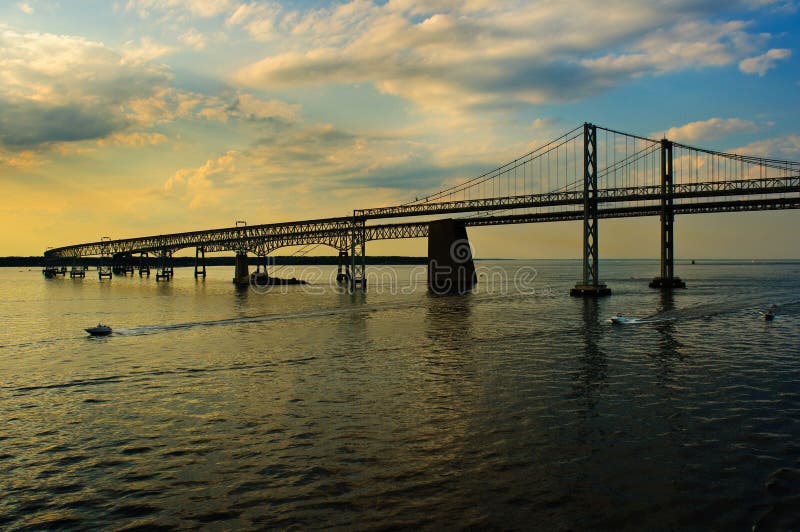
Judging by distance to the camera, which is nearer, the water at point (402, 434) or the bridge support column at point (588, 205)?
the water at point (402, 434)

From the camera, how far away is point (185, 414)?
16.1 m

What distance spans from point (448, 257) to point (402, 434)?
80.7 metres

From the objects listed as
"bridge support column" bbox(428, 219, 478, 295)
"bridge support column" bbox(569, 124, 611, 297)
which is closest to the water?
"bridge support column" bbox(569, 124, 611, 297)

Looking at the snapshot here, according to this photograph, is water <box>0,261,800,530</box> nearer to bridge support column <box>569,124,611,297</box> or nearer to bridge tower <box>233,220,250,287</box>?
bridge support column <box>569,124,611,297</box>

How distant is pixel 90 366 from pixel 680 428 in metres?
22.9

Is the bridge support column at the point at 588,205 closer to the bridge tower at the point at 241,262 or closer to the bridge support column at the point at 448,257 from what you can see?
the bridge support column at the point at 448,257

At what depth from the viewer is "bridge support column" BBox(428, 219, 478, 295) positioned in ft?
305

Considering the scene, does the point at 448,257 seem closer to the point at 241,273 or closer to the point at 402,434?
the point at 241,273

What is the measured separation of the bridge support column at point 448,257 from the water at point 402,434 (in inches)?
2445

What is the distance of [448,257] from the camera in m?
94.2

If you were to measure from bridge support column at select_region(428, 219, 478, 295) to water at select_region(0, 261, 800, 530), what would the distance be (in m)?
62.1

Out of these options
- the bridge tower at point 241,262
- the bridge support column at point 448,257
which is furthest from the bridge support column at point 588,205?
the bridge tower at point 241,262

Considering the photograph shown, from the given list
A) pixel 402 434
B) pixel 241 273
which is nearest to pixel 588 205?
pixel 402 434

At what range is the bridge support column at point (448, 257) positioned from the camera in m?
92.9
